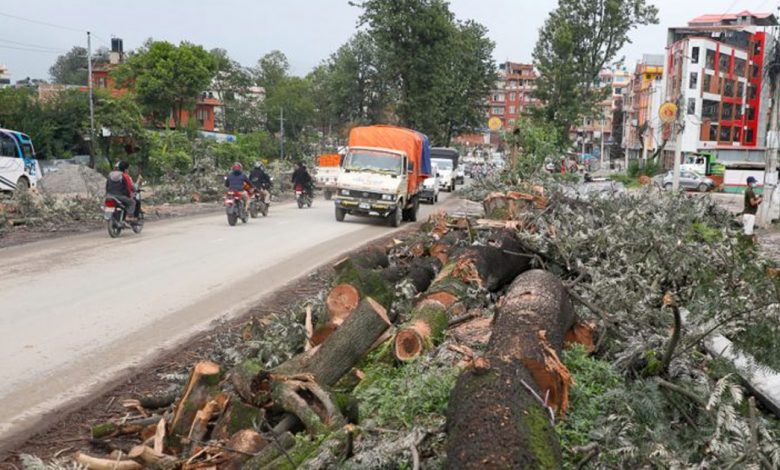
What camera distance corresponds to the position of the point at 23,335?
8031 mm

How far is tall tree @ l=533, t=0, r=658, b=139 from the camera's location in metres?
47.9

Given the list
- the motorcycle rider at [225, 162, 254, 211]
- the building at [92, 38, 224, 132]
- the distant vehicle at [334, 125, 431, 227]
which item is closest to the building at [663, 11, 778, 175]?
the building at [92, 38, 224, 132]

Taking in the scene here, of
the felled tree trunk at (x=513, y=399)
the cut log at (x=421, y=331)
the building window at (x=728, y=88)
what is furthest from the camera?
the building window at (x=728, y=88)

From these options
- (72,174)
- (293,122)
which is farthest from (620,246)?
(293,122)

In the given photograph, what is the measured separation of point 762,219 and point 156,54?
53616mm

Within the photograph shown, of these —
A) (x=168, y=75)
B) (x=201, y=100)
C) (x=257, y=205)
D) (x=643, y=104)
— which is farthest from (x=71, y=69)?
(x=257, y=205)

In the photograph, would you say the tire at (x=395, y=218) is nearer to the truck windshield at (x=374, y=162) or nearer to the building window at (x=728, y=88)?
the truck windshield at (x=374, y=162)

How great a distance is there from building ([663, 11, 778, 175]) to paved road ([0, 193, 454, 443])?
59522 mm

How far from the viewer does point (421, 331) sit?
6.40 metres

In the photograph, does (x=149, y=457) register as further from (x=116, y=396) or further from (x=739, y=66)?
(x=739, y=66)

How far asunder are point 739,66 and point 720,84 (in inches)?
184

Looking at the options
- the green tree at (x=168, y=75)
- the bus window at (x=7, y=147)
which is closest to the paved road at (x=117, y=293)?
the bus window at (x=7, y=147)

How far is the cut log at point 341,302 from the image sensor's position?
737cm

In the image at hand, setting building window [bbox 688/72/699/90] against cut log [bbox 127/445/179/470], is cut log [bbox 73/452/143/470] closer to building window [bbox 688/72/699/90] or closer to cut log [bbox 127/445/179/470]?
cut log [bbox 127/445/179/470]
